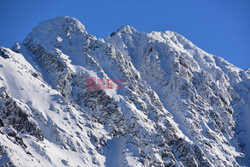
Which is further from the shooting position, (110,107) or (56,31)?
(56,31)

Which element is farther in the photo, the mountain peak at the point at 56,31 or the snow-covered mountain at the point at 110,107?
the mountain peak at the point at 56,31

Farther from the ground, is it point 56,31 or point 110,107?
point 56,31

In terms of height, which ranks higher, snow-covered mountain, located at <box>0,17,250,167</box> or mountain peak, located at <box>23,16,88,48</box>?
mountain peak, located at <box>23,16,88,48</box>

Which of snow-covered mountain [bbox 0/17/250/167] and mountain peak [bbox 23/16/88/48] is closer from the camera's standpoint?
snow-covered mountain [bbox 0/17/250/167]

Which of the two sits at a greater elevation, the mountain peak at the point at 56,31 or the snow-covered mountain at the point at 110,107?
the mountain peak at the point at 56,31

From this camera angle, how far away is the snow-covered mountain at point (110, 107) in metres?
48.2

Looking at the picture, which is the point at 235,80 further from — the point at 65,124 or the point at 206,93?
the point at 65,124

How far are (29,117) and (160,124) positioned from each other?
31.1 meters

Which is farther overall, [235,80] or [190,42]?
[190,42]

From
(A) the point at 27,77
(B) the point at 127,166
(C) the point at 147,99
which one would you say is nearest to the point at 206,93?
(C) the point at 147,99

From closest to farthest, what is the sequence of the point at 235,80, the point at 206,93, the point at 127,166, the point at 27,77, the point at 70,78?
the point at 127,166 → the point at 27,77 → the point at 70,78 → the point at 206,93 → the point at 235,80

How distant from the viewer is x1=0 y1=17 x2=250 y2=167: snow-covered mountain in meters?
48.2

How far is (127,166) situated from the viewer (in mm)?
52031

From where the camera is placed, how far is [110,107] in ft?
212
